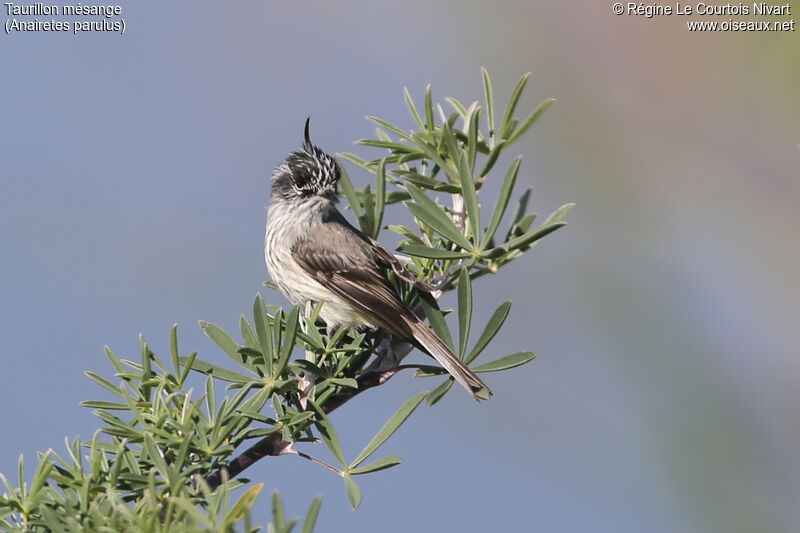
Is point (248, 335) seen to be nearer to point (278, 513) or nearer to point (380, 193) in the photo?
point (380, 193)

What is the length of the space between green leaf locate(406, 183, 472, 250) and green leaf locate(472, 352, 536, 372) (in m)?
0.23

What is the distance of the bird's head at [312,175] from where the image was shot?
3199 millimetres

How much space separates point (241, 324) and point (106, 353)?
25 cm

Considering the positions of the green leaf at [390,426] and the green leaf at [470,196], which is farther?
the green leaf at [470,196]

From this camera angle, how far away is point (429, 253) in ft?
5.06

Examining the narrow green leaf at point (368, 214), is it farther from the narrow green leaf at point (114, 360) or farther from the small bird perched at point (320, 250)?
the narrow green leaf at point (114, 360)

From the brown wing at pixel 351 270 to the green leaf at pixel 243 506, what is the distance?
98cm

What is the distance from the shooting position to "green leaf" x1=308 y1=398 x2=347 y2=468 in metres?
1.44

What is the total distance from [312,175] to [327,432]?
6.25 feet

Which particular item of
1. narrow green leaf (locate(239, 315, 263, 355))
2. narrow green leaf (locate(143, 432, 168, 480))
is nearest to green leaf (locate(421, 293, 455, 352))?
narrow green leaf (locate(239, 315, 263, 355))

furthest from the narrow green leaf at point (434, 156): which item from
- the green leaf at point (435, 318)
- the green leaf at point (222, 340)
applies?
the green leaf at point (222, 340)

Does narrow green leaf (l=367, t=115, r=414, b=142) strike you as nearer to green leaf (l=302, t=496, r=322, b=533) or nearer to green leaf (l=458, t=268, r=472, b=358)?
green leaf (l=458, t=268, r=472, b=358)

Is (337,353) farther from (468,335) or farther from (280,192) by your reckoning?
(280,192)

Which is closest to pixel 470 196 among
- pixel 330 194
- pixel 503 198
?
pixel 503 198
